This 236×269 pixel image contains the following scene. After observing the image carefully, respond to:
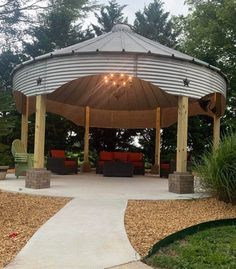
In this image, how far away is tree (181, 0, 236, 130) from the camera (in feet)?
57.8

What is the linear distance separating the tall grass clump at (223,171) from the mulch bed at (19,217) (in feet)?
9.15

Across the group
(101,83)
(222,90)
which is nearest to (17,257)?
(222,90)

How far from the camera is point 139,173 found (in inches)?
542

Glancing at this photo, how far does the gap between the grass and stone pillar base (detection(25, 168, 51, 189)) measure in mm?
4928

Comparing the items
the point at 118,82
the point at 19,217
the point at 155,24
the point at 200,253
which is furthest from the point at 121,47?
the point at 155,24

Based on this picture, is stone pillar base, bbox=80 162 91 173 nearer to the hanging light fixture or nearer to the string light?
the hanging light fixture

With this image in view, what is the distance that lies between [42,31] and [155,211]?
17.4 metres

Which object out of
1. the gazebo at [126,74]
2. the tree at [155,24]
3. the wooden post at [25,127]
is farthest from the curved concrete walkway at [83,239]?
the tree at [155,24]

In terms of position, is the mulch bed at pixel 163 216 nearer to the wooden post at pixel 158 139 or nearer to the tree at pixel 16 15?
the wooden post at pixel 158 139

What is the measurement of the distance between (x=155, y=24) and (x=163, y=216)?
22670 mm

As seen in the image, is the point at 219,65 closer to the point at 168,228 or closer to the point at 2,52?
the point at 2,52

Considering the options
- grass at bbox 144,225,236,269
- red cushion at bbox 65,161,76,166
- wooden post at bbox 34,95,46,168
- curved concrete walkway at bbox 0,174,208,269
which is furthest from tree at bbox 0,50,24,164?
grass at bbox 144,225,236,269

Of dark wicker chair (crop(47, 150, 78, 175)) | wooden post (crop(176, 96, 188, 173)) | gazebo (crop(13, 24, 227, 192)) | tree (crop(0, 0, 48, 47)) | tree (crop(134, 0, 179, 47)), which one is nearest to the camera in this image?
gazebo (crop(13, 24, 227, 192))

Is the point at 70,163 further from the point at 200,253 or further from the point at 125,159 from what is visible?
the point at 200,253
